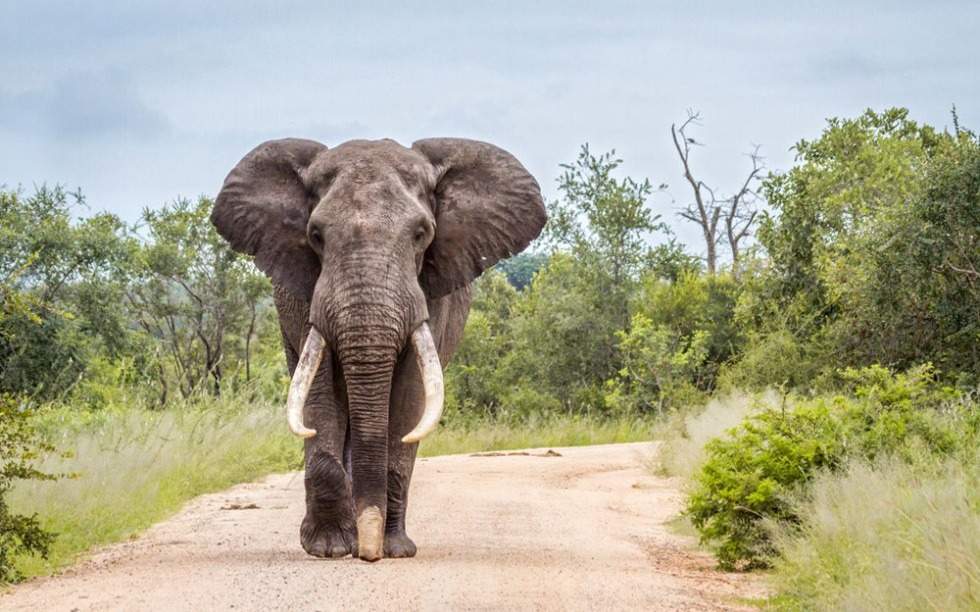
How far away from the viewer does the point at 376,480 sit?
10055 millimetres

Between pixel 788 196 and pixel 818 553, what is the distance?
96.1 feet

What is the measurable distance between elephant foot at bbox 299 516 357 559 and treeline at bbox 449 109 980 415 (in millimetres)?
13863

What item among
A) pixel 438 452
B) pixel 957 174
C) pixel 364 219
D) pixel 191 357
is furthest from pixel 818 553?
pixel 191 357

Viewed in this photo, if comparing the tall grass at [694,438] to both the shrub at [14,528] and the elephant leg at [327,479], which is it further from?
the shrub at [14,528]

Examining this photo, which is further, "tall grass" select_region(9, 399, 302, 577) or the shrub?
"tall grass" select_region(9, 399, 302, 577)

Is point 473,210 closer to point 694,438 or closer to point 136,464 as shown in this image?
point 136,464

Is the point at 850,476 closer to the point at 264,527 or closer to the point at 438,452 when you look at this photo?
the point at 264,527

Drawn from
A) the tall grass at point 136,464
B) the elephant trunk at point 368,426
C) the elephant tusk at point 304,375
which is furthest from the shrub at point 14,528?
the elephant trunk at point 368,426

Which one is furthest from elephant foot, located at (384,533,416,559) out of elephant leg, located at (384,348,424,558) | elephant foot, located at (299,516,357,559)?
elephant foot, located at (299,516,357,559)

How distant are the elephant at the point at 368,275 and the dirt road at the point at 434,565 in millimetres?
593

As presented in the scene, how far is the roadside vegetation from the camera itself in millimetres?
10297

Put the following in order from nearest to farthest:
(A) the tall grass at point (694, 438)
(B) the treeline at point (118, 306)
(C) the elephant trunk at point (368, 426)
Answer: (C) the elephant trunk at point (368, 426) → (A) the tall grass at point (694, 438) → (B) the treeline at point (118, 306)

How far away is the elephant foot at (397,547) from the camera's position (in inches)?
413

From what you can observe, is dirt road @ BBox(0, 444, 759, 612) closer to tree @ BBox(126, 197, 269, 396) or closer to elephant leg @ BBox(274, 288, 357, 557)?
elephant leg @ BBox(274, 288, 357, 557)
